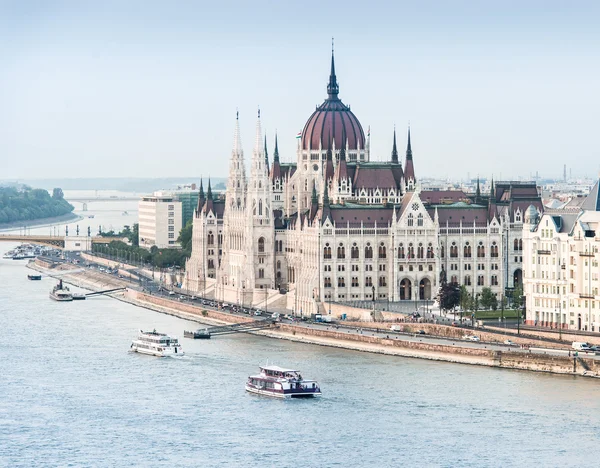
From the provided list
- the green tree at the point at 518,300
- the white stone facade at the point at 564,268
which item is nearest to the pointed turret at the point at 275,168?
the green tree at the point at 518,300

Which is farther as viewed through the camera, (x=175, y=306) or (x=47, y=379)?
(x=175, y=306)

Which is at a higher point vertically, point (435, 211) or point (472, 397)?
point (435, 211)

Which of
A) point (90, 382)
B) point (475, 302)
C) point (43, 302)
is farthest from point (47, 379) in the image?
point (43, 302)

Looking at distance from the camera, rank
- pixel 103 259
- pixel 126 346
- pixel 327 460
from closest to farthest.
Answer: pixel 327 460 → pixel 126 346 → pixel 103 259

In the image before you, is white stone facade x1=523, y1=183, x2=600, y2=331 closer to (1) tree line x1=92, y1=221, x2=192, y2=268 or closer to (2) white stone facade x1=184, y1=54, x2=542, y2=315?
(2) white stone facade x1=184, y1=54, x2=542, y2=315

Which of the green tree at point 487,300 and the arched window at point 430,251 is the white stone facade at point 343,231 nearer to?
the arched window at point 430,251

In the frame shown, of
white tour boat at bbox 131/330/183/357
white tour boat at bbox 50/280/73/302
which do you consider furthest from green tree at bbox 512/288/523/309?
white tour boat at bbox 50/280/73/302

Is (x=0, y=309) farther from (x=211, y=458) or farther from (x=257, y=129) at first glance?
(x=211, y=458)
